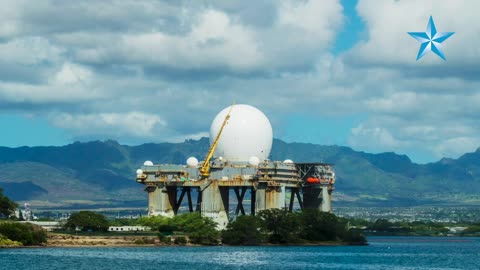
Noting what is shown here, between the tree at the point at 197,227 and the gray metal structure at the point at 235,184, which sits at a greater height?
the gray metal structure at the point at 235,184

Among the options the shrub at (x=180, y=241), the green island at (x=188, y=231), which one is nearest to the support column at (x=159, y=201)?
the green island at (x=188, y=231)

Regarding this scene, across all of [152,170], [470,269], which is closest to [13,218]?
[152,170]

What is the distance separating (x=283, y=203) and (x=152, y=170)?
75.4 ft

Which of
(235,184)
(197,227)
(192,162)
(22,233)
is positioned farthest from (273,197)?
(22,233)

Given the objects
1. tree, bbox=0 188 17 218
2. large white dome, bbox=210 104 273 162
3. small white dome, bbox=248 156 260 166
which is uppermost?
large white dome, bbox=210 104 273 162

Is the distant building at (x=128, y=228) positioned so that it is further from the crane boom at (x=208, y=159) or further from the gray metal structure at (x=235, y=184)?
the crane boom at (x=208, y=159)

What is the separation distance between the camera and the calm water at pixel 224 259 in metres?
127

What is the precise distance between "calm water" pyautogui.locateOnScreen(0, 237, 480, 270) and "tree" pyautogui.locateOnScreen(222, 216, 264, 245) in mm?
5111

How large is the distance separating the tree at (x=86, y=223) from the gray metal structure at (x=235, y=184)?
14.5 metres

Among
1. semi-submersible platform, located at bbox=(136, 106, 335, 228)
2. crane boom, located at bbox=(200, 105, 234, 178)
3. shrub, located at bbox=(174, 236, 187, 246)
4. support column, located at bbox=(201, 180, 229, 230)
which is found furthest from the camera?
crane boom, located at bbox=(200, 105, 234, 178)

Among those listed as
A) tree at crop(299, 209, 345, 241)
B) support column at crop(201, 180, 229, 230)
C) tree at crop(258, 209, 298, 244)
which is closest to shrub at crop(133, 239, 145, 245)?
tree at crop(258, 209, 298, 244)

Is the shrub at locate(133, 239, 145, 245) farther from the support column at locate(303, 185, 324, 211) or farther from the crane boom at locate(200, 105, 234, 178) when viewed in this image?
the support column at locate(303, 185, 324, 211)

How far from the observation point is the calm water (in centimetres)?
12712

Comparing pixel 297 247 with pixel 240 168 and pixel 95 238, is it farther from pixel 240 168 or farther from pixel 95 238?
pixel 95 238
